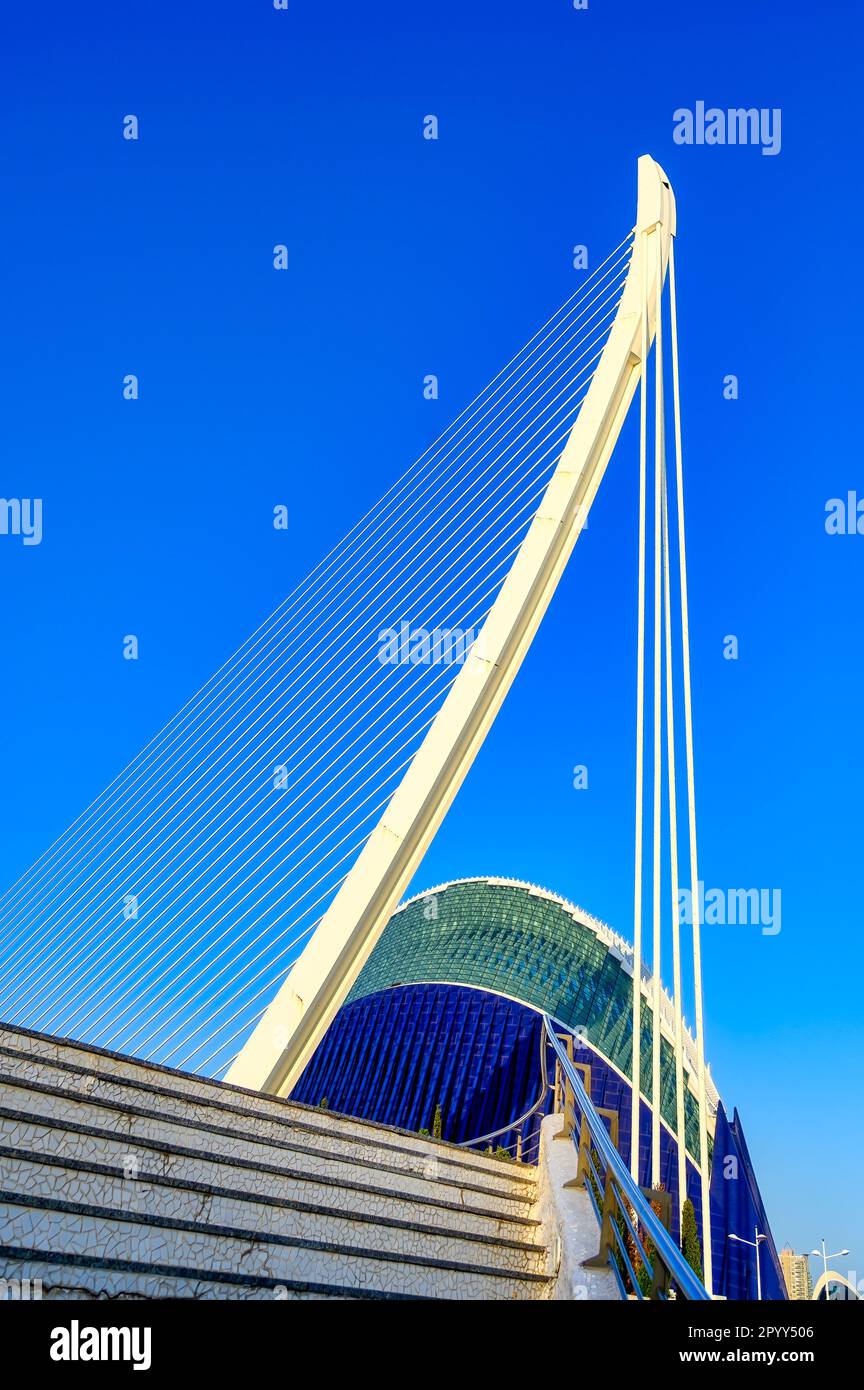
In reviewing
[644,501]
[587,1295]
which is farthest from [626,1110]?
[587,1295]

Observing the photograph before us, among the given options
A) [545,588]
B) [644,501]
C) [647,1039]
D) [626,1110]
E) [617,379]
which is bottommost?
[626,1110]

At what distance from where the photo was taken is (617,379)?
10.9m

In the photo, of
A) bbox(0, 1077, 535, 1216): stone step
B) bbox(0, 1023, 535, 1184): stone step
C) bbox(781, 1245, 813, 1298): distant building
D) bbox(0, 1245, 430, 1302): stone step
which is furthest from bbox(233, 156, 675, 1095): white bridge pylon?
bbox(781, 1245, 813, 1298): distant building

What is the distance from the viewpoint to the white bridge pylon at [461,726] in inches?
317

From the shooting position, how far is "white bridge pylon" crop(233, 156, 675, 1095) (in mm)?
8045

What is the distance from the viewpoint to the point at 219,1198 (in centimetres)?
450

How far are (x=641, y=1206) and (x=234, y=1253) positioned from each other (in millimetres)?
1593

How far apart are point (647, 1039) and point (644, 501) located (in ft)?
105

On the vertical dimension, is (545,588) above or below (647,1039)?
above

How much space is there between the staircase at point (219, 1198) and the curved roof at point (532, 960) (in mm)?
33755

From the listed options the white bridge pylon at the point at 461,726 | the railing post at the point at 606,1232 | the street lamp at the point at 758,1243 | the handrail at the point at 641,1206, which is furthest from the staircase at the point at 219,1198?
the street lamp at the point at 758,1243

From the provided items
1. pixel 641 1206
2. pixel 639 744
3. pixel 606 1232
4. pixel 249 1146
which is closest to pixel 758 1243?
pixel 639 744

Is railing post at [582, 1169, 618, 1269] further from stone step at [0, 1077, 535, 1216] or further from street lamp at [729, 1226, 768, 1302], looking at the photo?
street lamp at [729, 1226, 768, 1302]
